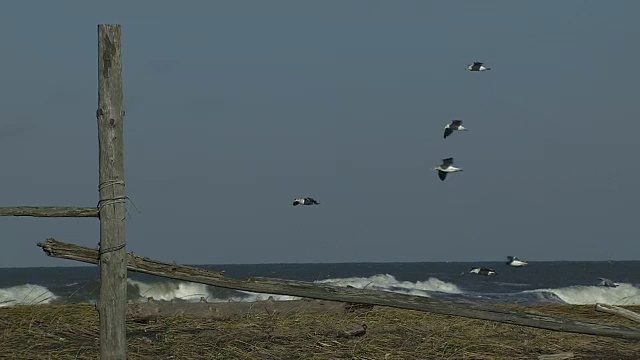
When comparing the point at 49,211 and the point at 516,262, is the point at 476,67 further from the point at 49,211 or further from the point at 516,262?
the point at 49,211

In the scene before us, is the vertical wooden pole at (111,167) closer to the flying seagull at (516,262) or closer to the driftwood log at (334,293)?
the driftwood log at (334,293)

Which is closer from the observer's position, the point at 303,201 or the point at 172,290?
the point at 303,201

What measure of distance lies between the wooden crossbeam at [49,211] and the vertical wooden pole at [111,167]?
0.17m

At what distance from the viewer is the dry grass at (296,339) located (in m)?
9.70

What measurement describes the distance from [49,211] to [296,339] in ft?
10.2

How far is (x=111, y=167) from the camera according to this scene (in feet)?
26.5

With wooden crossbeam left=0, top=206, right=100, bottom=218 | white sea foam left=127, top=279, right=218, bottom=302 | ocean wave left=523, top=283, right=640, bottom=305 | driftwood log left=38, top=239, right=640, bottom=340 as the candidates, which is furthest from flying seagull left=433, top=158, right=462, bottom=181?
ocean wave left=523, top=283, right=640, bottom=305

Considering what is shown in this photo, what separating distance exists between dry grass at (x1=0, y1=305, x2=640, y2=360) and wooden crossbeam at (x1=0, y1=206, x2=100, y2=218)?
5.66 ft

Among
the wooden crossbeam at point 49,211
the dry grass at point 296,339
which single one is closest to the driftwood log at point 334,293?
the wooden crossbeam at point 49,211

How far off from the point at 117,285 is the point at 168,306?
10.7ft

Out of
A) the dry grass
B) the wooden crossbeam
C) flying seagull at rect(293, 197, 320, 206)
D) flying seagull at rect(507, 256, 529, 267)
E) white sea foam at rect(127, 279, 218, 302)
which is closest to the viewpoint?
the wooden crossbeam

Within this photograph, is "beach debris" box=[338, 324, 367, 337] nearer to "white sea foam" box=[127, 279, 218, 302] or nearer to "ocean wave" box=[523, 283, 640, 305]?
"white sea foam" box=[127, 279, 218, 302]

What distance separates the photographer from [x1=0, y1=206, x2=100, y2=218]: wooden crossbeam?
8.20 metres

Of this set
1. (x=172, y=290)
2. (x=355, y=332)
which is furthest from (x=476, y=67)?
(x=172, y=290)
